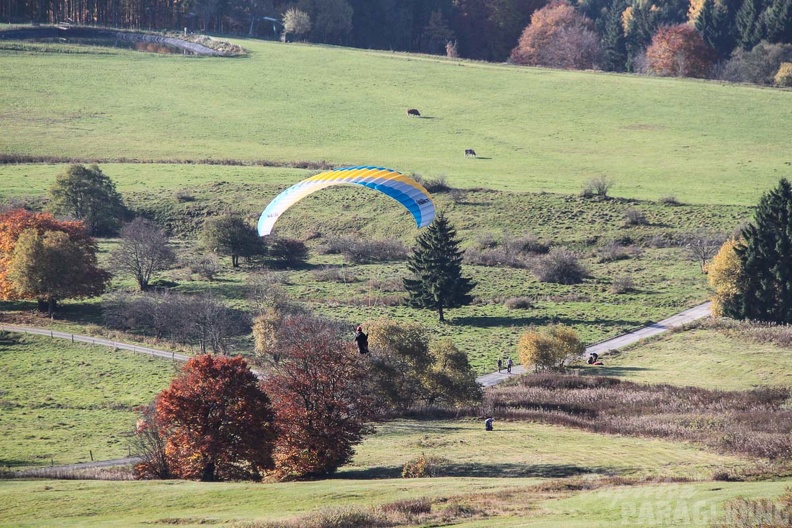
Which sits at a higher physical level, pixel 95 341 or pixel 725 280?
pixel 725 280

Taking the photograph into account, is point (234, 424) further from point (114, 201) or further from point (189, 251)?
point (114, 201)

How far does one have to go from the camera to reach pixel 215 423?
3731 cm

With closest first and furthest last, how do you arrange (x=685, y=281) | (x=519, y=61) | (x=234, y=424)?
(x=234, y=424)
(x=685, y=281)
(x=519, y=61)

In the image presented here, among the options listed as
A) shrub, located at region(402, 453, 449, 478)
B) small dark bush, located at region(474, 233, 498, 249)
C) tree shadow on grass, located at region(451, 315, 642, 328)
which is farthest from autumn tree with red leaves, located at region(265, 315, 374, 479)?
small dark bush, located at region(474, 233, 498, 249)

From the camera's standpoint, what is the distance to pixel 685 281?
75375 mm

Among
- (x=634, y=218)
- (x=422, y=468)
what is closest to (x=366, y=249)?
(x=634, y=218)

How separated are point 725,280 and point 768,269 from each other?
105 inches

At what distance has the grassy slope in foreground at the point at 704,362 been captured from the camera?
52781mm

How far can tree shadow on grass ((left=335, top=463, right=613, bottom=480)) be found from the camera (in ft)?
117

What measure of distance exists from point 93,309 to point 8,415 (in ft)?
75.4

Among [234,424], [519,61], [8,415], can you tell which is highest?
[519,61]

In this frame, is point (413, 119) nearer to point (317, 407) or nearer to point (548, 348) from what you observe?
point (548, 348)

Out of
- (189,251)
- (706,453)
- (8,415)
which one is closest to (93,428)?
(8,415)

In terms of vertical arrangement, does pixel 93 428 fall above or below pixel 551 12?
below
